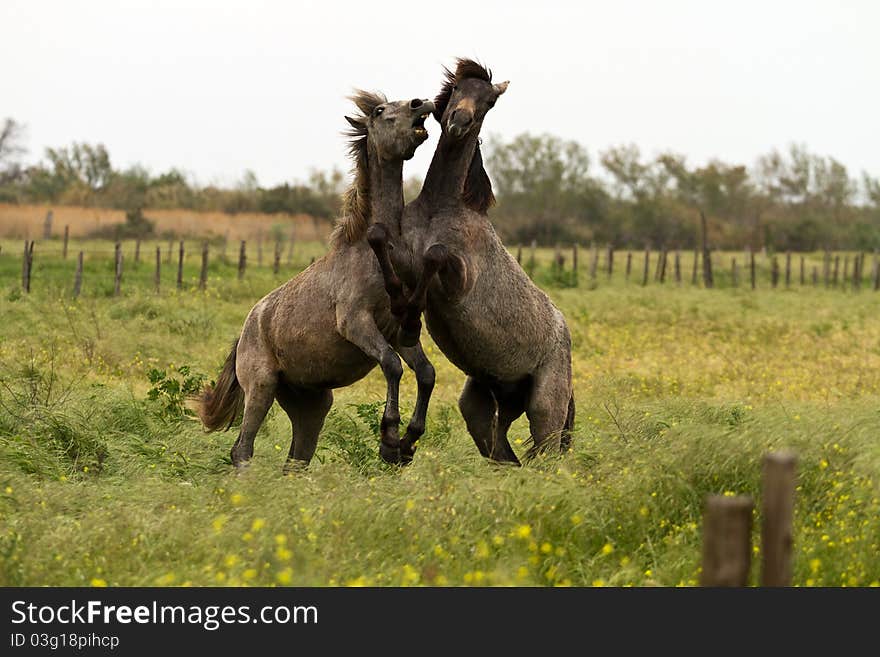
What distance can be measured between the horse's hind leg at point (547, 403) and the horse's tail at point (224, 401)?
92.7 inches

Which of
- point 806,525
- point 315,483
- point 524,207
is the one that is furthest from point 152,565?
point 524,207

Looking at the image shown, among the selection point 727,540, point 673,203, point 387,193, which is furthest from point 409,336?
point 673,203

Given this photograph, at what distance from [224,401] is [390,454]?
2007 millimetres

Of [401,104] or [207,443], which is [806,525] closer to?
[401,104]

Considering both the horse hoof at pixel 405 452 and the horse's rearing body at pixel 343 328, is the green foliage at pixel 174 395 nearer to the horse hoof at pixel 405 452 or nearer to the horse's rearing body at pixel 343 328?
the horse's rearing body at pixel 343 328

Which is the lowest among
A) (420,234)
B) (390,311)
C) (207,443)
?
(207,443)

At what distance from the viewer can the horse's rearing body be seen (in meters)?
6.90

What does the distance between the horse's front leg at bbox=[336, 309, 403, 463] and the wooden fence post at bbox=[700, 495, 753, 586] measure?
10.8ft

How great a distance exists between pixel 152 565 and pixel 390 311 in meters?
2.54

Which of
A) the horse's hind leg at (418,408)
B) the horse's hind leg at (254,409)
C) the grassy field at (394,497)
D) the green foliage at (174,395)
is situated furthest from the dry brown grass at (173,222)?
the horse's hind leg at (418,408)

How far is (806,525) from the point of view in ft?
18.4

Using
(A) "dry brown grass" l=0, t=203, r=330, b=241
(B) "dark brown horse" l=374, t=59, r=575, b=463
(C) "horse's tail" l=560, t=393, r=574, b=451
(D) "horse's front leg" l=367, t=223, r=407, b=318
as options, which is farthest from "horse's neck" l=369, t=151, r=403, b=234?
(A) "dry brown grass" l=0, t=203, r=330, b=241
